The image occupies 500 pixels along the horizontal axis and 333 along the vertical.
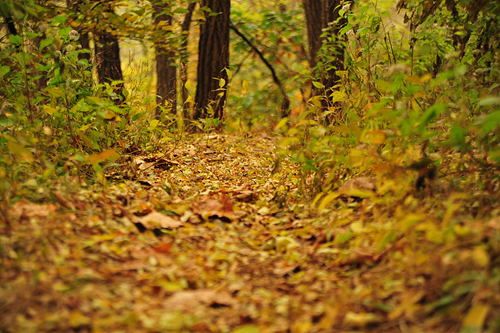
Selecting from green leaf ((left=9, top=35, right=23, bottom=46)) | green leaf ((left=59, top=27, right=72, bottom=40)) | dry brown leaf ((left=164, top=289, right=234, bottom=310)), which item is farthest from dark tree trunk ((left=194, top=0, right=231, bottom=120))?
dry brown leaf ((left=164, top=289, right=234, bottom=310))

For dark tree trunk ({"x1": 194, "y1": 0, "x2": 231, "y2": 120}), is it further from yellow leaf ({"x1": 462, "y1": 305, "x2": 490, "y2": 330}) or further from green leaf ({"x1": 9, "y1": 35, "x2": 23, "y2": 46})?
yellow leaf ({"x1": 462, "y1": 305, "x2": 490, "y2": 330})

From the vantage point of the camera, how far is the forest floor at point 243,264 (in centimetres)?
133

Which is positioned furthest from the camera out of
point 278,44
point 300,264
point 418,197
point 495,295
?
point 278,44

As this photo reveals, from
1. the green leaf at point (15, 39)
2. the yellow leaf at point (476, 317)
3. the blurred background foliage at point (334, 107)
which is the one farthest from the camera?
the green leaf at point (15, 39)

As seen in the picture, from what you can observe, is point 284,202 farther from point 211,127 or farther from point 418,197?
point 211,127

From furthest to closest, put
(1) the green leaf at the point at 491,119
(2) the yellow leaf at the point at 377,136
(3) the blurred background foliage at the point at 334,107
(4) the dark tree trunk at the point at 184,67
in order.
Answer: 1. (4) the dark tree trunk at the point at 184,67
2. (3) the blurred background foliage at the point at 334,107
3. (2) the yellow leaf at the point at 377,136
4. (1) the green leaf at the point at 491,119

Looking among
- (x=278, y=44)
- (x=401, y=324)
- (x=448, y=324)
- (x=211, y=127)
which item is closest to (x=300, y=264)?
(x=401, y=324)

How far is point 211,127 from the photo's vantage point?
4656 millimetres

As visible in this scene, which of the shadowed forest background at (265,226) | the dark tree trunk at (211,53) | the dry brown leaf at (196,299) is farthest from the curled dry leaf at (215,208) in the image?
the dark tree trunk at (211,53)

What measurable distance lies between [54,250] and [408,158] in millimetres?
1862

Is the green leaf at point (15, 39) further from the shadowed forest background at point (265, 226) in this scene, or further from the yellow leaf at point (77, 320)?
the yellow leaf at point (77, 320)

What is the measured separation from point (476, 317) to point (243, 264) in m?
1.00

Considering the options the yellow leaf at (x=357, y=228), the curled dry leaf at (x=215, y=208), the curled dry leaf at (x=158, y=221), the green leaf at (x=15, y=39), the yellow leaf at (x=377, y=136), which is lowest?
the curled dry leaf at (x=215, y=208)

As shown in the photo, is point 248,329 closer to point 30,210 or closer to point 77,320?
point 77,320
